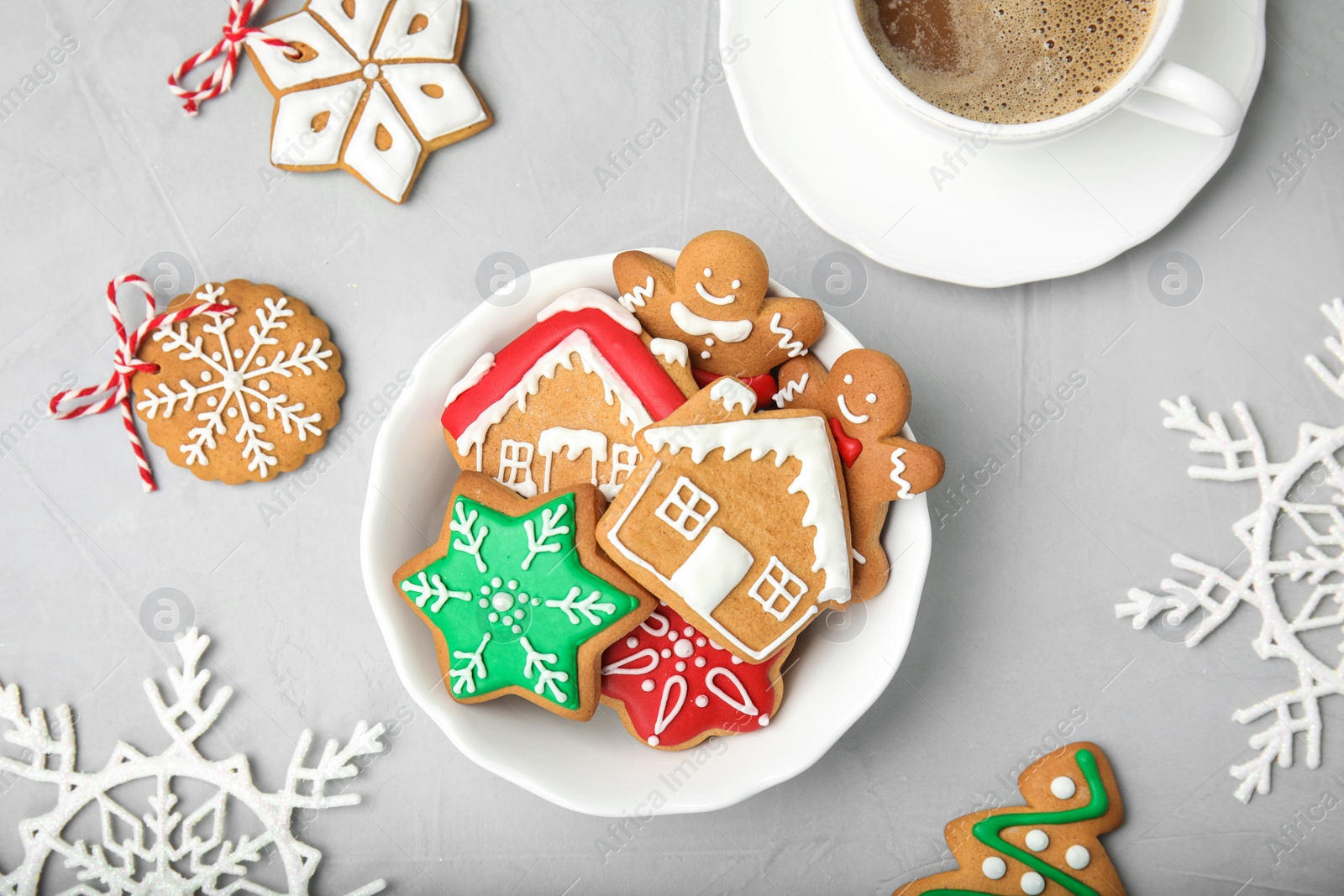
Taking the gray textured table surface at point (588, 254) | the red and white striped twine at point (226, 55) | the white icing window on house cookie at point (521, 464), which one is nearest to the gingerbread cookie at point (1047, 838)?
the gray textured table surface at point (588, 254)

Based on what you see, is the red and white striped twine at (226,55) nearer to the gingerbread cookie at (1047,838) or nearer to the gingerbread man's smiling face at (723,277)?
the gingerbread man's smiling face at (723,277)

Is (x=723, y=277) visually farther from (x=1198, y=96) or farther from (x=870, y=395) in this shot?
(x=1198, y=96)

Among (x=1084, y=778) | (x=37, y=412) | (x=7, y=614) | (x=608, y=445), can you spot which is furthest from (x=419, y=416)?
(x=1084, y=778)

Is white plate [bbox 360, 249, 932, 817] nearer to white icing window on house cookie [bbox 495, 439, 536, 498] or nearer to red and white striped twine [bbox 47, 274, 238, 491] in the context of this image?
white icing window on house cookie [bbox 495, 439, 536, 498]

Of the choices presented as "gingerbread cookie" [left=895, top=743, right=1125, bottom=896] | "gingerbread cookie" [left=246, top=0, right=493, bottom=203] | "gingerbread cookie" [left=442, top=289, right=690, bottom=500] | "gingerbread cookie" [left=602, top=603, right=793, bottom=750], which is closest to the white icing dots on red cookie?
"gingerbread cookie" [left=602, top=603, right=793, bottom=750]

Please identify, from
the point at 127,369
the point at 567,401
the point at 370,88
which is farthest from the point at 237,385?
the point at 567,401

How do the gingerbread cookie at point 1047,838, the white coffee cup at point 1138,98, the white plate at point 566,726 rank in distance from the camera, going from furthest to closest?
the gingerbread cookie at point 1047,838 → the white plate at point 566,726 → the white coffee cup at point 1138,98
